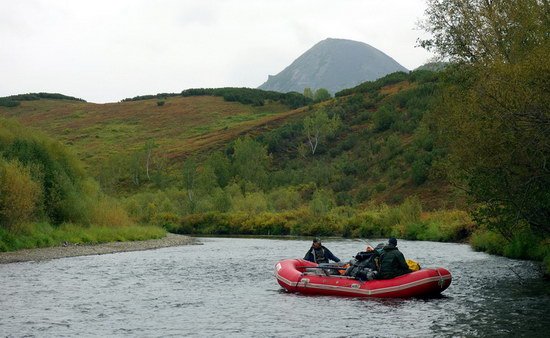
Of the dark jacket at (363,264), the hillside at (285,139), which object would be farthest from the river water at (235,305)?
the hillside at (285,139)

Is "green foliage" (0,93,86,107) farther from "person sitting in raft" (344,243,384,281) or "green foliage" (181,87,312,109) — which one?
"person sitting in raft" (344,243,384,281)

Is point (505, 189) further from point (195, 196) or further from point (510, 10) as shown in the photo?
point (195, 196)

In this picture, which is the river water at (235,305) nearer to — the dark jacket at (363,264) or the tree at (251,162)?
the dark jacket at (363,264)

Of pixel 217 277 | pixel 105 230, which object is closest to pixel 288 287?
pixel 217 277

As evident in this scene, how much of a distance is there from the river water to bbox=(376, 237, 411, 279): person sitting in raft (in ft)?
3.70

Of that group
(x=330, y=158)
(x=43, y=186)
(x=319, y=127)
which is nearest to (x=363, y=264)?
(x=43, y=186)

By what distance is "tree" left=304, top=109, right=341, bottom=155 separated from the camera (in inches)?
4375

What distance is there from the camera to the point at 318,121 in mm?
111938

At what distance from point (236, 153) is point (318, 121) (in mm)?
16007

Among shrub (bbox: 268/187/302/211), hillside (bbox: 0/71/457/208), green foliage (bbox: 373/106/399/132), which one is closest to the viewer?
shrub (bbox: 268/187/302/211)

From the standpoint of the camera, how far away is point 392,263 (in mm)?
25156

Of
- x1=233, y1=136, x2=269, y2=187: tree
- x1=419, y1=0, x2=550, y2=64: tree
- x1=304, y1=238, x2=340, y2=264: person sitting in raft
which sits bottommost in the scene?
x1=304, y1=238, x2=340, y2=264: person sitting in raft

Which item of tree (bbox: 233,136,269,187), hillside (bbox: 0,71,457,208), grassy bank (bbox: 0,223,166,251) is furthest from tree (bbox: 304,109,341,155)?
grassy bank (bbox: 0,223,166,251)

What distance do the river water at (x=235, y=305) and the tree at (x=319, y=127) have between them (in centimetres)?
7435
